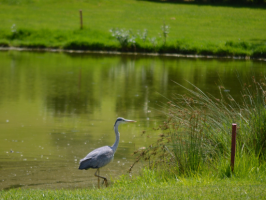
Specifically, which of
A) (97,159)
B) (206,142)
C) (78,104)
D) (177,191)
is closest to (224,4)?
(78,104)

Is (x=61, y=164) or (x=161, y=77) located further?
(x=161, y=77)

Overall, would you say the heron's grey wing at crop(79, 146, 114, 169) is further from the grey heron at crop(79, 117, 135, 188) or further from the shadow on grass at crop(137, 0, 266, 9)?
the shadow on grass at crop(137, 0, 266, 9)

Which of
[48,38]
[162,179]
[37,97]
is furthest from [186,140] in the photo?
[48,38]

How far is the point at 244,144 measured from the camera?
26.6 ft

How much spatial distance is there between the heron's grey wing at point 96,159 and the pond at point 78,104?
39 cm

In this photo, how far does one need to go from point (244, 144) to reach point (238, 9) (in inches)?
1586

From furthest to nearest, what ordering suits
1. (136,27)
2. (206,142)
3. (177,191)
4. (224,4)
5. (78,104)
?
(224,4)
(136,27)
(78,104)
(206,142)
(177,191)

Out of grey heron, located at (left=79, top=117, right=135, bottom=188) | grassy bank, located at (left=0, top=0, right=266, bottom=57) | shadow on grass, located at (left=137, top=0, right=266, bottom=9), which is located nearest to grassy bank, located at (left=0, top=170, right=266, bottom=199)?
grey heron, located at (left=79, top=117, right=135, bottom=188)

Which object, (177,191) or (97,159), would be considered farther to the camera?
(97,159)

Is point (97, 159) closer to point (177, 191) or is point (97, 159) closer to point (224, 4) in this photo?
point (177, 191)

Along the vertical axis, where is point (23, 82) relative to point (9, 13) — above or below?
below

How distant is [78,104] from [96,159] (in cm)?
690

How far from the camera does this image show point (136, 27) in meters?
37.3

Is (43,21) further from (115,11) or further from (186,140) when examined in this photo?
(186,140)
